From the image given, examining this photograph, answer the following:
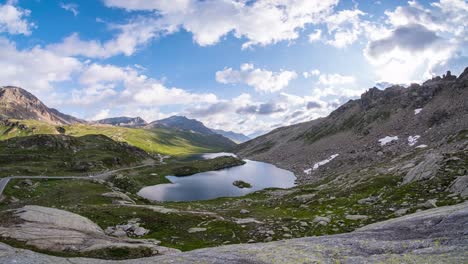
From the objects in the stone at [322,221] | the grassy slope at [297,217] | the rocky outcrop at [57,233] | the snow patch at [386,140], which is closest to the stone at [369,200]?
the grassy slope at [297,217]

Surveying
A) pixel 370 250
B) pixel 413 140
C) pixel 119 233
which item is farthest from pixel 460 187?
pixel 413 140

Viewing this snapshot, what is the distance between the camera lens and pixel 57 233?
1203 inches

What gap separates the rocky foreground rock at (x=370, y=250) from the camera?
1800cm

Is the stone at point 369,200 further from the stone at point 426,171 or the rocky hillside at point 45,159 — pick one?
the rocky hillside at point 45,159

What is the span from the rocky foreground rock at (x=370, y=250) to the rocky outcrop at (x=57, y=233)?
5.41m

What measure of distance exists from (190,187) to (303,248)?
441ft

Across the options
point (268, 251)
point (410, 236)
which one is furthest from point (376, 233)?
point (268, 251)

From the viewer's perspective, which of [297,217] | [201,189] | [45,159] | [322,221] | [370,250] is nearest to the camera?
[370,250]

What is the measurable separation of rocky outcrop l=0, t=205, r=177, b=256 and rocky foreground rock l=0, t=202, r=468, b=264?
213 inches

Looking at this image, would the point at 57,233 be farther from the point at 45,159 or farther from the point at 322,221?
the point at 45,159

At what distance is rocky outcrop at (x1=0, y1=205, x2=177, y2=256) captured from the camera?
27.9m

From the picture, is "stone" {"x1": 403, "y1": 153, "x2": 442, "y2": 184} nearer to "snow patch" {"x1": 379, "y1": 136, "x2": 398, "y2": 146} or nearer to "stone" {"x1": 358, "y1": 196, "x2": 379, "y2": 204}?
"stone" {"x1": 358, "y1": 196, "x2": 379, "y2": 204}

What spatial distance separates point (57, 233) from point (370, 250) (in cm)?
2931

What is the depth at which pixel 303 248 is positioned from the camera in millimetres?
21703
